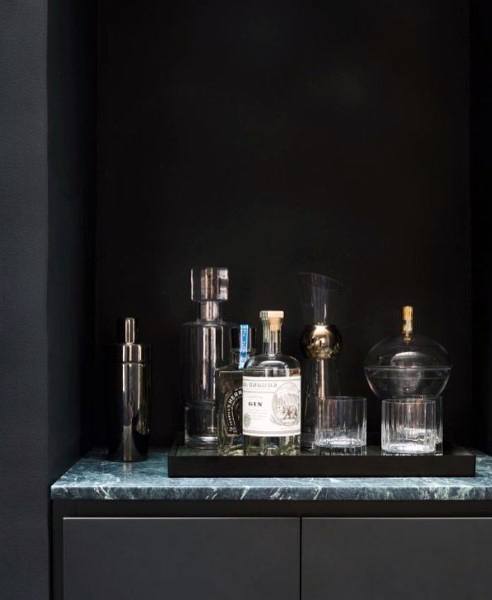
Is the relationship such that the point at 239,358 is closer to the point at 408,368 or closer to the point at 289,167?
the point at 408,368

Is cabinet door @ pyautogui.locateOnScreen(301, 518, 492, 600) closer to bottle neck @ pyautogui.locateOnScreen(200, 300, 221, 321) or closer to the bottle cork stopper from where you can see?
the bottle cork stopper

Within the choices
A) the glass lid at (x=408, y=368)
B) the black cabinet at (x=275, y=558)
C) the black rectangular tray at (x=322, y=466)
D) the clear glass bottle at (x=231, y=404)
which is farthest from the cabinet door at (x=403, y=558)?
the glass lid at (x=408, y=368)

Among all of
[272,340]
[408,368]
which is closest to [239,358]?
[272,340]

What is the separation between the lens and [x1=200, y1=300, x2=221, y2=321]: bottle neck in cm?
183

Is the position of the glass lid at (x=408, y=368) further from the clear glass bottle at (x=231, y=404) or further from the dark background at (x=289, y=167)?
the clear glass bottle at (x=231, y=404)

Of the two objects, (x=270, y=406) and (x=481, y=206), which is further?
(x=481, y=206)

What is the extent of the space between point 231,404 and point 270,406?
0.12 m

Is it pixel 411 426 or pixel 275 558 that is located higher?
pixel 411 426

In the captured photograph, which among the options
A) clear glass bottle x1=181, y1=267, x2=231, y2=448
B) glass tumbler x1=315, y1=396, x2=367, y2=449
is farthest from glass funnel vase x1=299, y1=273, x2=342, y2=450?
clear glass bottle x1=181, y1=267, x2=231, y2=448

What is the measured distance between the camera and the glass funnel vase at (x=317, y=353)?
1.78 meters

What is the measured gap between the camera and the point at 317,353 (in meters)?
1.79

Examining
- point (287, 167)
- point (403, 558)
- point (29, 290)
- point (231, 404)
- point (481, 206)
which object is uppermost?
point (287, 167)

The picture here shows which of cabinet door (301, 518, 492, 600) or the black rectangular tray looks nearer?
cabinet door (301, 518, 492, 600)

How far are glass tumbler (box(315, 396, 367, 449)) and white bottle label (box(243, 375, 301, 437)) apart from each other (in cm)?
9
